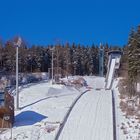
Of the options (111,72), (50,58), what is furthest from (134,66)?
(50,58)

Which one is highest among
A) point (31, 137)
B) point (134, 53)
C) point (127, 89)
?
point (134, 53)

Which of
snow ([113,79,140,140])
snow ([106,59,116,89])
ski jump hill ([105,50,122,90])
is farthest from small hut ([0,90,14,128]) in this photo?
ski jump hill ([105,50,122,90])

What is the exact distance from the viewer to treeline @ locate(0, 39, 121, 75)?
329ft

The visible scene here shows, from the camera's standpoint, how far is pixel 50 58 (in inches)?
4564

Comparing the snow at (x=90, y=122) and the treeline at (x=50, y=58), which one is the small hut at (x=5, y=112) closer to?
the snow at (x=90, y=122)

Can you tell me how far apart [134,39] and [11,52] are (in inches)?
1756

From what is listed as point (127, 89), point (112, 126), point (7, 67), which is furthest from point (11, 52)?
point (112, 126)

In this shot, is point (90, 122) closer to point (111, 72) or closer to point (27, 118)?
point (27, 118)

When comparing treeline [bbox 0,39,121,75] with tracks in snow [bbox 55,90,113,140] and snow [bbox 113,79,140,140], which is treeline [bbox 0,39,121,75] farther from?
snow [bbox 113,79,140,140]

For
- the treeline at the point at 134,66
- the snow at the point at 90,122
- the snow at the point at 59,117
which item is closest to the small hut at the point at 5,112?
the snow at the point at 59,117

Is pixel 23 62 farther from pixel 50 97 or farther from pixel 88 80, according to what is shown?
pixel 50 97

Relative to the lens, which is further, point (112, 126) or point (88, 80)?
point (88, 80)

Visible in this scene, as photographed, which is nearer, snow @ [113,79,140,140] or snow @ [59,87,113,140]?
snow @ [113,79,140,140]

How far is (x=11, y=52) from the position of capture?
319ft
